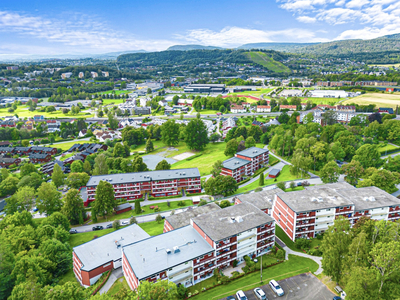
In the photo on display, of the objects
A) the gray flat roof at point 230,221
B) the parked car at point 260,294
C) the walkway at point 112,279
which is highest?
the gray flat roof at point 230,221

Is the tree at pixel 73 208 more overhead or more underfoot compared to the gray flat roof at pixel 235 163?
more underfoot

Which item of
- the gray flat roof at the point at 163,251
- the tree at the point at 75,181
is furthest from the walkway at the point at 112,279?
the tree at the point at 75,181

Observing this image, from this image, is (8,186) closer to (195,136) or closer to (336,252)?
(195,136)

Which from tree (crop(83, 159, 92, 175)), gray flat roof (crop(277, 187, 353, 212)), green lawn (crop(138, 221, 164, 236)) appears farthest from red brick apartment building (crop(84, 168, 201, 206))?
gray flat roof (crop(277, 187, 353, 212))

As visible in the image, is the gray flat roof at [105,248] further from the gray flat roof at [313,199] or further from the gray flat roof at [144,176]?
the gray flat roof at [313,199]

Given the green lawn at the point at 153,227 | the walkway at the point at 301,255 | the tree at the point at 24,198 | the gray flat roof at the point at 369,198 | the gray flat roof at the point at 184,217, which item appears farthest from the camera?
the tree at the point at 24,198

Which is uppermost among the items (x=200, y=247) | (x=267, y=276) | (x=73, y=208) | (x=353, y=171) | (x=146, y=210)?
(x=353, y=171)

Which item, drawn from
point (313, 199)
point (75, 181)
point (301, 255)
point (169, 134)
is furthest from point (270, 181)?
point (75, 181)

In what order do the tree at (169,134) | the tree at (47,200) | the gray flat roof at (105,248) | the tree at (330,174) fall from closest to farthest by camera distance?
the gray flat roof at (105,248)
the tree at (47,200)
the tree at (330,174)
the tree at (169,134)
